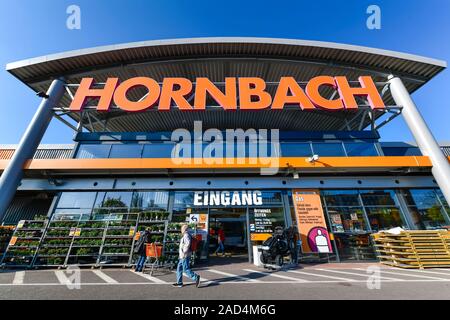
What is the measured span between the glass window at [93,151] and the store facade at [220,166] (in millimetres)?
69

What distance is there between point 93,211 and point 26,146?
502cm

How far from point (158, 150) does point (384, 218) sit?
1239 centimetres

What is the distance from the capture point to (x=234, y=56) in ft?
45.9

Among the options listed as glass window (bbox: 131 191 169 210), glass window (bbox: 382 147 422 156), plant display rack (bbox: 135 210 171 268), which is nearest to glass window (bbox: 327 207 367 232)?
glass window (bbox: 382 147 422 156)

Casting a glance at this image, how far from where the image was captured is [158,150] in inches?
486

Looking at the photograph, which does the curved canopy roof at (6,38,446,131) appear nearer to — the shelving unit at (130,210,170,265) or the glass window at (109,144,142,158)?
the glass window at (109,144,142,158)

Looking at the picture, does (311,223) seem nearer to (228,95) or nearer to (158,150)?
(228,95)

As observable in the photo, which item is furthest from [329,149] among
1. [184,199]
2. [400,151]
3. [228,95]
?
[184,199]

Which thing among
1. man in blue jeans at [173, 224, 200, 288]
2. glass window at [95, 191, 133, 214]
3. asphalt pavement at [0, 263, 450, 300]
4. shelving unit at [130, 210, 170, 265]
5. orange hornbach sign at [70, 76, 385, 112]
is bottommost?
asphalt pavement at [0, 263, 450, 300]

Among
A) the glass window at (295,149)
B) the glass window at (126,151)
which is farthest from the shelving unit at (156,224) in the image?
the glass window at (295,149)

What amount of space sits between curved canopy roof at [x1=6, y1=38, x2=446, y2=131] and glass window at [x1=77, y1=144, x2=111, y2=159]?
7.91 feet

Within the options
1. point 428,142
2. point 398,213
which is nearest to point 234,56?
point 428,142

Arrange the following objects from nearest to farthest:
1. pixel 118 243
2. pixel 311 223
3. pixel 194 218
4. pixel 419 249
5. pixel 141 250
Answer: pixel 141 250 < pixel 419 249 < pixel 118 243 < pixel 311 223 < pixel 194 218

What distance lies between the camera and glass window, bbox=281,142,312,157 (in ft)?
40.1
